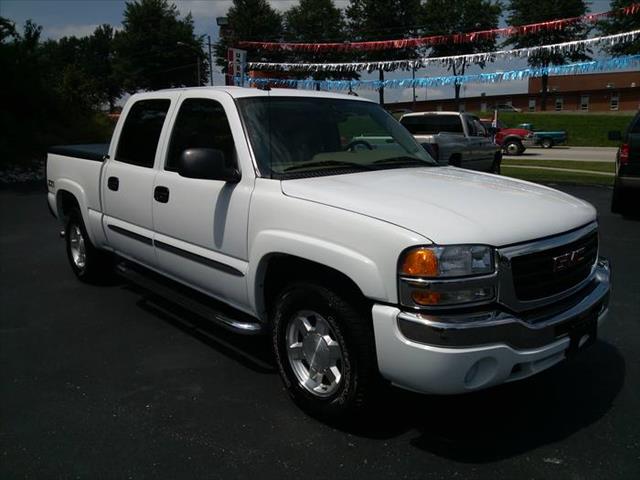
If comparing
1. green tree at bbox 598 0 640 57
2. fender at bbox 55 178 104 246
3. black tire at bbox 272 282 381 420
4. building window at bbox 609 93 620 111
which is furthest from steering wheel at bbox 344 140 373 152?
building window at bbox 609 93 620 111

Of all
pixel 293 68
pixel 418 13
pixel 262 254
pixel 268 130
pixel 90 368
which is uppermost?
pixel 418 13

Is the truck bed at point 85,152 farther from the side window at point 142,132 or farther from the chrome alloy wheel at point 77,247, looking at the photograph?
the chrome alloy wheel at point 77,247

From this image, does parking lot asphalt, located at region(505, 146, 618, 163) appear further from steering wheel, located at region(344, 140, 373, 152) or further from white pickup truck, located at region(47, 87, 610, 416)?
white pickup truck, located at region(47, 87, 610, 416)

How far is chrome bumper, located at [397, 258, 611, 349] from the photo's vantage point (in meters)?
2.56

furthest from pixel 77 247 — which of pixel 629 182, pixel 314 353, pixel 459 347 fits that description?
pixel 629 182

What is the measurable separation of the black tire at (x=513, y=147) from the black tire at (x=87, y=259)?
85.2 feet

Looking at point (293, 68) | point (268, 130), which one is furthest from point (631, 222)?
point (293, 68)

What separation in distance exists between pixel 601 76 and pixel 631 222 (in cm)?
7038

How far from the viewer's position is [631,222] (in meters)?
8.90

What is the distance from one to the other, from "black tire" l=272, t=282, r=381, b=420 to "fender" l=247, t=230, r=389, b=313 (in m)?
0.19

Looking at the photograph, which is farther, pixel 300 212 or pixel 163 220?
pixel 163 220

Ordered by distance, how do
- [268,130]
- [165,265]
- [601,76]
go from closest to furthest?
[268,130] → [165,265] → [601,76]

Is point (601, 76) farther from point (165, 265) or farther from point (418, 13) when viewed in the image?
point (165, 265)

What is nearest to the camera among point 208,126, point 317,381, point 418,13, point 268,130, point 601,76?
point 317,381
